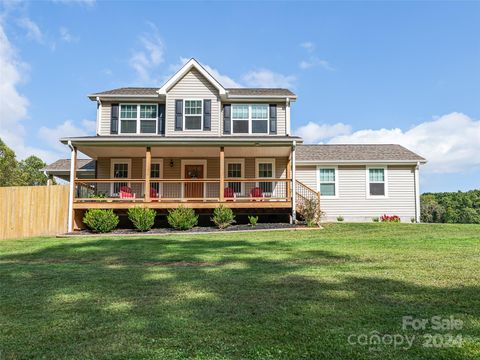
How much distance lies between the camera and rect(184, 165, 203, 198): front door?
18.5m

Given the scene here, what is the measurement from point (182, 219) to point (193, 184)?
4.27m

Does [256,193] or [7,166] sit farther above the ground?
[7,166]

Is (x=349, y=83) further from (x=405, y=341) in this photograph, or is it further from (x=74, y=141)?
(x=405, y=341)

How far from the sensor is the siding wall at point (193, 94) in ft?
59.6

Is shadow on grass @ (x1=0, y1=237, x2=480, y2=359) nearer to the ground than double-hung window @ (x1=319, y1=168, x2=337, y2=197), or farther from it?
nearer to the ground

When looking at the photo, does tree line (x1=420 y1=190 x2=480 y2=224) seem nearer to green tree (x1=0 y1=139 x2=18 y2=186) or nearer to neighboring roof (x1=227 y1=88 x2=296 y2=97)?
neighboring roof (x1=227 y1=88 x2=296 y2=97)

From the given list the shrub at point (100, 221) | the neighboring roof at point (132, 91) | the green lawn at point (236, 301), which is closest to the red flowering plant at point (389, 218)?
the green lawn at point (236, 301)

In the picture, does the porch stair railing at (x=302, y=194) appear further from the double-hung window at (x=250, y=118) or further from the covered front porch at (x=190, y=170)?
the double-hung window at (x=250, y=118)

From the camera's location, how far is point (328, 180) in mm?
19031

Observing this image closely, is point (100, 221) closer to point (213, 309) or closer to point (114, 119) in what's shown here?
point (114, 119)

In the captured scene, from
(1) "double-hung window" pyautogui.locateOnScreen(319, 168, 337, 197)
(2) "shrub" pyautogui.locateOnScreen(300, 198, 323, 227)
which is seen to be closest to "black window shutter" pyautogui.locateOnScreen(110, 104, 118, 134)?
(2) "shrub" pyautogui.locateOnScreen(300, 198, 323, 227)

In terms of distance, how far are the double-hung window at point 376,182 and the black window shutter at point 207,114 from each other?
8.52m

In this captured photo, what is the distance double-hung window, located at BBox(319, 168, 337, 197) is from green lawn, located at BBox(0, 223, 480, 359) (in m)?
9.98

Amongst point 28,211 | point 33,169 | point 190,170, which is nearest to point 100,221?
point 28,211
